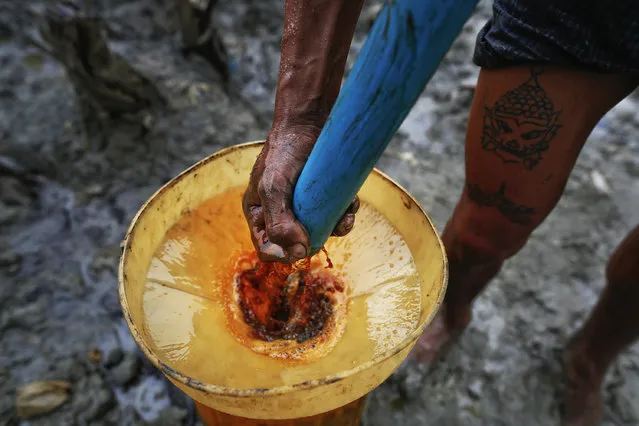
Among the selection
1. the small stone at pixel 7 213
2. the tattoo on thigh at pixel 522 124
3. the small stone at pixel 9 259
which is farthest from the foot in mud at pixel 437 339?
the small stone at pixel 7 213

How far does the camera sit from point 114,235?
2.20 metres

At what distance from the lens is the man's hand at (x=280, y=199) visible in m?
1.03

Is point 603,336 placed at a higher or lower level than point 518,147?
lower

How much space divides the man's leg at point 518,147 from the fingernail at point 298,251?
673mm

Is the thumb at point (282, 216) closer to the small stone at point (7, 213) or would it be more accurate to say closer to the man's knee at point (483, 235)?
the man's knee at point (483, 235)

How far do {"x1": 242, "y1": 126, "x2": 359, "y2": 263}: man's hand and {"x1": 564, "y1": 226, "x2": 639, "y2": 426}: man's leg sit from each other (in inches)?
40.6

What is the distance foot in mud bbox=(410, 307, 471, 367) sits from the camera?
6.38 feet

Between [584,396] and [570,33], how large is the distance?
1.38m

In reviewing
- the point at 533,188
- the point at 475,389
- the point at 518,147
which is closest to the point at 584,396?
the point at 475,389

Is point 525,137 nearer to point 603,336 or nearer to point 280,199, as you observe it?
point 280,199

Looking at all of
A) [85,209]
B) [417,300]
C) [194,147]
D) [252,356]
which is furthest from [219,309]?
[194,147]

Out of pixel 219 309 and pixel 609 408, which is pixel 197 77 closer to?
pixel 219 309

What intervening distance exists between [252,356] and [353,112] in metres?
0.66

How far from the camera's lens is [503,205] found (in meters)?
1.45
